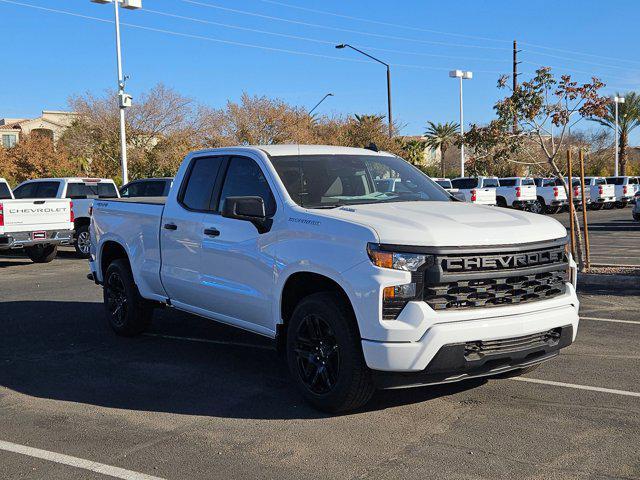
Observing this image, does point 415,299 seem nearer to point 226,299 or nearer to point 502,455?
point 502,455

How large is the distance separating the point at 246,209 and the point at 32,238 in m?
11.7

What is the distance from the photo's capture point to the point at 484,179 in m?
35.5

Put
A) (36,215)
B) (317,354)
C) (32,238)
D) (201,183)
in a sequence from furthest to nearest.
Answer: (36,215) → (32,238) → (201,183) → (317,354)

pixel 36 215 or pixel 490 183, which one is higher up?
pixel 490 183

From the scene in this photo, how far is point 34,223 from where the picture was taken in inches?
634

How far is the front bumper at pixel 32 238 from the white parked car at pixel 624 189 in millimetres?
30873

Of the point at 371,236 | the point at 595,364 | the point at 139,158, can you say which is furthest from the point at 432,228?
the point at 139,158

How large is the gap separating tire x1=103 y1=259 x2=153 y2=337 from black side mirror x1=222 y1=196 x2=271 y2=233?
8.56 ft

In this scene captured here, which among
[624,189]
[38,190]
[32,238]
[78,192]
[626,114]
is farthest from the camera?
[626,114]

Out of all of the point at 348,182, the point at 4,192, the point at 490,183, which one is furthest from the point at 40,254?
the point at 490,183

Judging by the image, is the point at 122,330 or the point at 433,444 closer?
the point at 433,444

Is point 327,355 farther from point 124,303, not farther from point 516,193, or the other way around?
point 516,193

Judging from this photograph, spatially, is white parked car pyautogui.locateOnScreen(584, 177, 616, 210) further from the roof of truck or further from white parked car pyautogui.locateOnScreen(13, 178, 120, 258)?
the roof of truck

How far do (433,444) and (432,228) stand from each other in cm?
141
